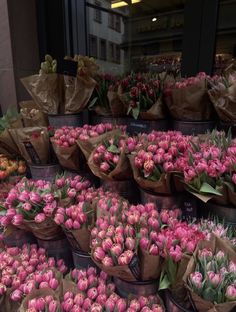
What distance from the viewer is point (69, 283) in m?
0.97

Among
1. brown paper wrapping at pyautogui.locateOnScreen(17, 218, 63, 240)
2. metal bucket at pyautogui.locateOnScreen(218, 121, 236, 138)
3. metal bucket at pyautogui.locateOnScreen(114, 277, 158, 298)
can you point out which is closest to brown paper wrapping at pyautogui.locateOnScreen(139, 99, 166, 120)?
metal bucket at pyautogui.locateOnScreen(218, 121, 236, 138)

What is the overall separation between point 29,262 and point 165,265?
0.57 meters

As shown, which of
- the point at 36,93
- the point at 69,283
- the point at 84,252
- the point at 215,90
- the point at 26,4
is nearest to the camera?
the point at 69,283

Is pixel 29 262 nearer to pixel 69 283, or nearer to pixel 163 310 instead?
pixel 69 283

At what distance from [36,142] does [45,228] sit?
0.48 m

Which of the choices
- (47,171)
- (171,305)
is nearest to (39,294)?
(171,305)

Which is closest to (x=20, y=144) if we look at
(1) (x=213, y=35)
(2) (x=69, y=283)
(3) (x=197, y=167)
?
(2) (x=69, y=283)

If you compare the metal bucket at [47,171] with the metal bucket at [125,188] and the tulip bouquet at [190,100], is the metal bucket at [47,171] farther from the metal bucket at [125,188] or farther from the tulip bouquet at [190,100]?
the tulip bouquet at [190,100]

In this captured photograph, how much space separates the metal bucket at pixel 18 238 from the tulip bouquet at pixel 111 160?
0.49 meters

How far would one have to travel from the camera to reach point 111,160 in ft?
3.77

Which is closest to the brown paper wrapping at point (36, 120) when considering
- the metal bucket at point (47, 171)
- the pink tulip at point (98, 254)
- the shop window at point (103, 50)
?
the metal bucket at point (47, 171)

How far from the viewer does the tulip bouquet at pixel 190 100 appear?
4.32 feet

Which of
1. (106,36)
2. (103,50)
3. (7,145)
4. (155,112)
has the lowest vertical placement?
(7,145)

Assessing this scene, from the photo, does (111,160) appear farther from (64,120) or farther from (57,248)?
(64,120)
